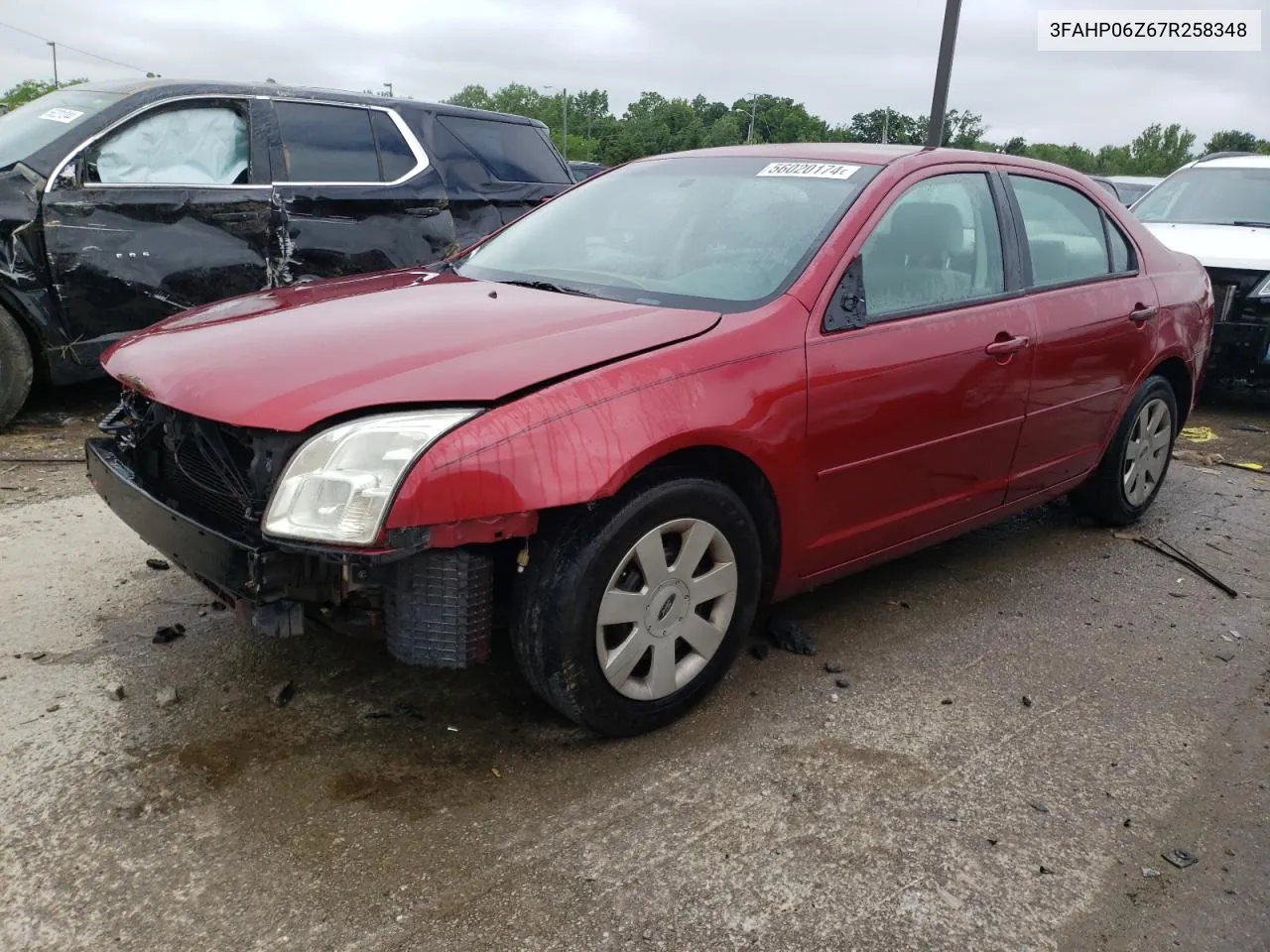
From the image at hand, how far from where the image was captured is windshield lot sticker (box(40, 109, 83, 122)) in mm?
5625

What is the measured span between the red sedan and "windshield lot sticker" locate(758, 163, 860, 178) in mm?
14

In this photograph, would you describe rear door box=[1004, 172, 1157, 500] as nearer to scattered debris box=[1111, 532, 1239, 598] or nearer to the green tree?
scattered debris box=[1111, 532, 1239, 598]

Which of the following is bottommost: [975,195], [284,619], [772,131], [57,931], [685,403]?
[57,931]

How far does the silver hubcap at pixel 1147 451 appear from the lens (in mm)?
4695

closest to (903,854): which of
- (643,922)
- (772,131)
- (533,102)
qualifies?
(643,922)

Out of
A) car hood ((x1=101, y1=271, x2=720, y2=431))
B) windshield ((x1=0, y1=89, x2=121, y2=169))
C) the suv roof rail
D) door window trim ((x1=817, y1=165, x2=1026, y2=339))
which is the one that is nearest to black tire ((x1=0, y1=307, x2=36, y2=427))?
windshield ((x1=0, y1=89, x2=121, y2=169))

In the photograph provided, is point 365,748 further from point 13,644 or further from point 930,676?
point 930,676

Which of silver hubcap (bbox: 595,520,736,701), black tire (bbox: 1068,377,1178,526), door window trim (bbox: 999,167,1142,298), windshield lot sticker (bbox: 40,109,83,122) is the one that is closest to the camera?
silver hubcap (bbox: 595,520,736,701)

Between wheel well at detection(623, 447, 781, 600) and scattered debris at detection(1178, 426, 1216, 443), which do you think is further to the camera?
scattered debris at detection(1178, 426, 1216, 443)

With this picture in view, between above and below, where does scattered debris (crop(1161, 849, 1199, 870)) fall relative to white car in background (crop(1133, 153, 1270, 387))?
below

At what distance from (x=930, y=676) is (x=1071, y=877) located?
999 mm

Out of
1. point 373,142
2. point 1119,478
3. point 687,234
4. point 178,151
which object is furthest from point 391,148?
point 1119,478

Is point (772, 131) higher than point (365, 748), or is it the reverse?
point (772, 131)

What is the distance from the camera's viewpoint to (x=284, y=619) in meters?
2.49
